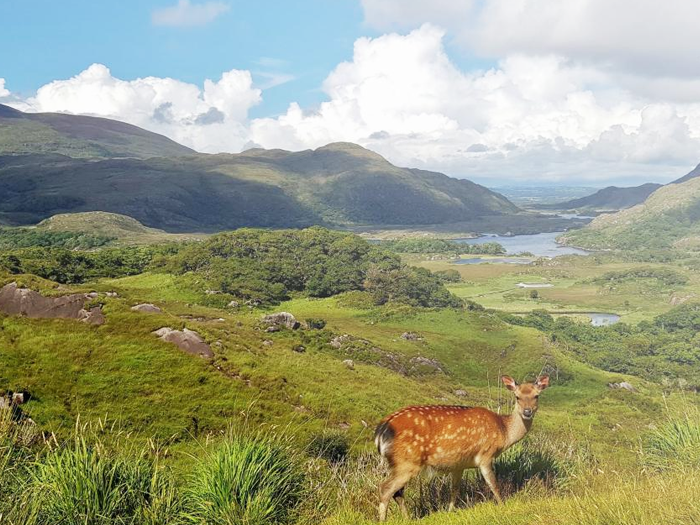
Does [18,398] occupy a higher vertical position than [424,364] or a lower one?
higher

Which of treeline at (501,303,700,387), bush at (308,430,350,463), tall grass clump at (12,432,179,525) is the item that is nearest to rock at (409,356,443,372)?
treeline at (501,303,700,387)

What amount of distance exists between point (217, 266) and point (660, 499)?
110 m

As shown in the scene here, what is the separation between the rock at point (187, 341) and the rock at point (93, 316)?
417 cm

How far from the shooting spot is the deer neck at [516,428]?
11734 mm

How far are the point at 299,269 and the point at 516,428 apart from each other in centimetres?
11587

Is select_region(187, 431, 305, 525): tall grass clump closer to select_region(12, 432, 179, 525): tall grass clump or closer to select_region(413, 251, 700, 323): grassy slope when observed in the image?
select_region(12, 432, 179, 525): tall grass clump

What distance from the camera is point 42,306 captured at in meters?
35.4

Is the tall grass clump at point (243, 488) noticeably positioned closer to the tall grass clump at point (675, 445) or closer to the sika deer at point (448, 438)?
the sika deer at point (448, 438)

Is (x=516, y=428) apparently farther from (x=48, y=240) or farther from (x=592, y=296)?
(x=48, y=240)

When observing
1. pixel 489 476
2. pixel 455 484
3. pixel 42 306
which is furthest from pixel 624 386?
pixel 42 306

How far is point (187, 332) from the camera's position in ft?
118

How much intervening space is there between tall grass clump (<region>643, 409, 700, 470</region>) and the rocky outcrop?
33822mm

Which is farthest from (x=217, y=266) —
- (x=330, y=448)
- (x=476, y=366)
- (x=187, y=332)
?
(x=330, y=448)

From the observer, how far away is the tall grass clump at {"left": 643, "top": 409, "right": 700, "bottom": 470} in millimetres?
12422
